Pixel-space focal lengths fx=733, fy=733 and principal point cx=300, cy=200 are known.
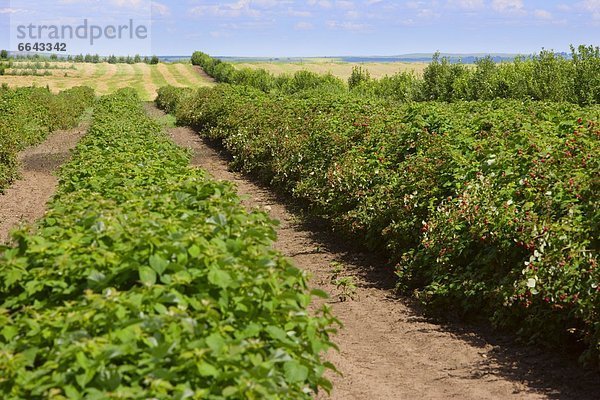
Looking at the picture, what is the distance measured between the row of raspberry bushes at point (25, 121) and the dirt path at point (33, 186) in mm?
375

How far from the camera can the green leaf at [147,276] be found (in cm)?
375

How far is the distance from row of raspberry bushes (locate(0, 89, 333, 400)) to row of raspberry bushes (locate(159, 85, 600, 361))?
3.19 metres

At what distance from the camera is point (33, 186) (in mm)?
17766

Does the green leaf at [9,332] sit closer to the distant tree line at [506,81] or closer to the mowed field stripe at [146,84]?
the distant tree line at [506,81]

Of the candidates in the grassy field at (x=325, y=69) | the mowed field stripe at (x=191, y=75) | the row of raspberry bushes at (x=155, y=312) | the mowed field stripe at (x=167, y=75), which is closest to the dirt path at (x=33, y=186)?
the row of raspberry bushes at (x=155, y=312)

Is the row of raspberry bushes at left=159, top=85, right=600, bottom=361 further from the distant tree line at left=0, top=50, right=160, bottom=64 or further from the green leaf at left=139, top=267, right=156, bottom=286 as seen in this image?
the distant tree line at left=0, top=50, right=160, bottom=64

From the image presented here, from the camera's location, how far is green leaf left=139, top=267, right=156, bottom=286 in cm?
375

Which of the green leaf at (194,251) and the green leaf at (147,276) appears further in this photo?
the green leaf at (194,251)

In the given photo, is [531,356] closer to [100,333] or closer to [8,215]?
[100,333]

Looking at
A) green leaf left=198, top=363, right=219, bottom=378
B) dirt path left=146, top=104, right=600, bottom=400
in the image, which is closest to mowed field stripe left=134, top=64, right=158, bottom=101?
dirt path left=146, top=104, right=600, bottom=400

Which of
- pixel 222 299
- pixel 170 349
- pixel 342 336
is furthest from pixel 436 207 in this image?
pixel 170 349

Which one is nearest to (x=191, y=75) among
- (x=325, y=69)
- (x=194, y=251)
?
(x=325, y=69)

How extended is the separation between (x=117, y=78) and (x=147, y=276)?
89.3 metres

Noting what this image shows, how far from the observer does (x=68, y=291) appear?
4.00 metres
